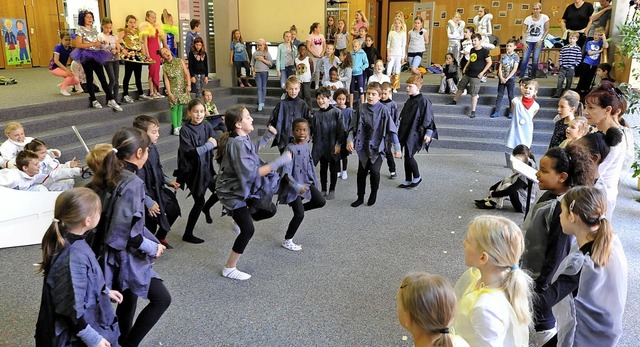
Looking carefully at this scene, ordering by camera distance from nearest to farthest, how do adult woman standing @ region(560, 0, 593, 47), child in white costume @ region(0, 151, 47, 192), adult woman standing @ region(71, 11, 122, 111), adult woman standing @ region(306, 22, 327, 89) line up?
child in white costume @ region(0, 151, 47, 192) < adult woman standing @ region(71, 11, 122, 111) < adult woman standing @ region(560, 0, 593, 47) < adult woman standing @ region(306, 22, 327, 89)

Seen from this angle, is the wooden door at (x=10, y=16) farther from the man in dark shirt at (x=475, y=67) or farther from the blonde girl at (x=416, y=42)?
the man in dark shirt at (x=475, y=67)

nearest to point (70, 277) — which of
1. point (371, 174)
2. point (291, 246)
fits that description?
point (291, 246)

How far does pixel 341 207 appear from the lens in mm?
5488

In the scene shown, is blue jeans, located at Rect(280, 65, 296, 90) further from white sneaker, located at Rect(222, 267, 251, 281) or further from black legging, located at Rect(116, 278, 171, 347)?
black legging, located at Rect(116, 278, 171, 347)

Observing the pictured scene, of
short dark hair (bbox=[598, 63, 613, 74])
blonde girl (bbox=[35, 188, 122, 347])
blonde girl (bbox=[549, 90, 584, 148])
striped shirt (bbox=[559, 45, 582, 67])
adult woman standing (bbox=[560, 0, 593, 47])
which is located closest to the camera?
blonde girl (bbox=[35, 188, 122, 347])

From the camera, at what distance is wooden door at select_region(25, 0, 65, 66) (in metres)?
12.9

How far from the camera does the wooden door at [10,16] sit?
12321mm

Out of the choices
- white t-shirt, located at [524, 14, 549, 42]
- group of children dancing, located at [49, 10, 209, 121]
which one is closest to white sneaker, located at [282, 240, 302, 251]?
group of children dancing, located at [49, 10, 209, 121]

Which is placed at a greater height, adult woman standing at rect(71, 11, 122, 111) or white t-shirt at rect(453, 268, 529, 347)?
adult woman standing at rect(71, 11, 122, 111)

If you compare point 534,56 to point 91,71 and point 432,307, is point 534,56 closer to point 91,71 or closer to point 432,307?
point 91,71

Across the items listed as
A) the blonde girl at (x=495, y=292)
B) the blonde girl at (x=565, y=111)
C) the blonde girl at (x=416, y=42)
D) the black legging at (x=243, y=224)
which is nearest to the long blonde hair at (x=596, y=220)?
the blonde girl at (x=495, y=292)

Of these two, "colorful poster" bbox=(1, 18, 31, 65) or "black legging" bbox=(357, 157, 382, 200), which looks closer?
"black legging" bbox=(357, 157, 382, 200)

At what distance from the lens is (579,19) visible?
9.19 metres

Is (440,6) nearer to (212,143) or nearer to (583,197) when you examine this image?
(212,143)
